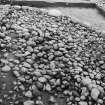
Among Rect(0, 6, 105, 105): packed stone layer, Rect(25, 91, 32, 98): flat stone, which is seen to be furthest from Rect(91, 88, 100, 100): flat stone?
Rect(25, 91, 32, 98): flat stone

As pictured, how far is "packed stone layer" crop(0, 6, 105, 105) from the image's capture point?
11.1ft

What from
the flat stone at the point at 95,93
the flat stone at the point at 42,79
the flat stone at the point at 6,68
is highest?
the flat stone at the point at 6,68

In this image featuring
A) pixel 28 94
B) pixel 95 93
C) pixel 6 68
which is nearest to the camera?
pixel 28 94

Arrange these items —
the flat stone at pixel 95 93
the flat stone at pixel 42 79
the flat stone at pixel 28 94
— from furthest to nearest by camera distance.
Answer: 1. the flat stone at pixel 42 79
2. the flat stone at pixel 95 93
3. the flat stone at pixel 28 94

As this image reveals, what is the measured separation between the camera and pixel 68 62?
3918mm

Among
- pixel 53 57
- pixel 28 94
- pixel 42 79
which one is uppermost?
pixel 53 57

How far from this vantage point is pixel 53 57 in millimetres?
3996

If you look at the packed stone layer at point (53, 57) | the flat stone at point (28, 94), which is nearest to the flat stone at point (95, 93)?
the packed stone layer at point (53, 57)

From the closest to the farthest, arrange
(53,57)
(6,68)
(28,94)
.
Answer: (28,94)
(6,68)
(53,57)

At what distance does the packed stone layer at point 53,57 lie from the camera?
340 cm

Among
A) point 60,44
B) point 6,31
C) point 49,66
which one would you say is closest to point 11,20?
point 6,31

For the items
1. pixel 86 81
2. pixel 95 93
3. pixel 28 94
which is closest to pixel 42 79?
pixel 28 94

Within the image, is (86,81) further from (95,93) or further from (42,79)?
(42,79)

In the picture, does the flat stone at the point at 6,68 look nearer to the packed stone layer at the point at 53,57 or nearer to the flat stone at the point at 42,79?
the packed stone layer at the point at 53,57
